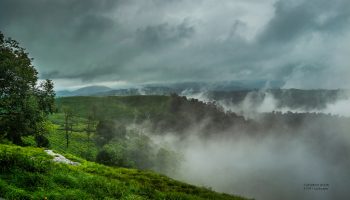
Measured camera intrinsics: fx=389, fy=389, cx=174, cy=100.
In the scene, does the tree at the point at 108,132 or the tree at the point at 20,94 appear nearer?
the tree at the point at 20,94

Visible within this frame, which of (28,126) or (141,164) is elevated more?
(28,126)

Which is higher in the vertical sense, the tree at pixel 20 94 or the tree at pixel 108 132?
the tree at pixel 20 94

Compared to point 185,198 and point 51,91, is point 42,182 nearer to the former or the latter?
point 185,198

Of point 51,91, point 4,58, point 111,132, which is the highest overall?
point 4,58

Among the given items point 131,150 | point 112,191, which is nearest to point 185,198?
point 112,191

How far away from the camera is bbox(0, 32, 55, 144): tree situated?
126 ft

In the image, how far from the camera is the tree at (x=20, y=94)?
38.5m

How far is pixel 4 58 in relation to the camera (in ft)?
127

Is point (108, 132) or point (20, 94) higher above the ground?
point (20, 94)

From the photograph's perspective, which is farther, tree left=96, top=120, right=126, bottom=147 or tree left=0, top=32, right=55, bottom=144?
tree left=96, top=120, right=126, bottom=147

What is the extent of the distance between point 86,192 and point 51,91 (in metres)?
20.0

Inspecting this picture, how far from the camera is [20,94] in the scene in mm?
39250

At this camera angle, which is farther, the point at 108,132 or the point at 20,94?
the point at 108,132

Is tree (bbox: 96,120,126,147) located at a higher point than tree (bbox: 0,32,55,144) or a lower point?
lower
